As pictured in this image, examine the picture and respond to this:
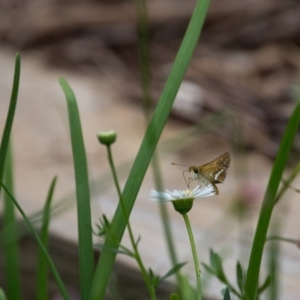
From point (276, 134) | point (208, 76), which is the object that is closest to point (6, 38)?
point (208, 76)

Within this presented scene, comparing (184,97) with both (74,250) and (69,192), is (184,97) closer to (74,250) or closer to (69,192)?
(69,192)

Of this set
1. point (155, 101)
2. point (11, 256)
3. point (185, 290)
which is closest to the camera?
point (185, 290)

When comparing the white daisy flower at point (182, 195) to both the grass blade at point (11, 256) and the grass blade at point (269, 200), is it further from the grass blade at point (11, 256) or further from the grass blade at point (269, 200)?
the grass blade at point (11, 256)

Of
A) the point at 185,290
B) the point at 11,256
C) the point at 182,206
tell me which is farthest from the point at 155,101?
the point at 182,206

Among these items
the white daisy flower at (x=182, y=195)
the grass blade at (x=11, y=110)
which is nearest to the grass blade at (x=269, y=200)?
the white daisy flower at (x=182, y=195)

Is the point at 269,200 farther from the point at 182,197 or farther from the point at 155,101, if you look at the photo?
the point at 155,101

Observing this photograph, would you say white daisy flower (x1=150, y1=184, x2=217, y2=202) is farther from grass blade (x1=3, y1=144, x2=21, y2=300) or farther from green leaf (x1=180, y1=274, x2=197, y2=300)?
grass blade (x1=3, y1=144, x2=21, y2=300)
